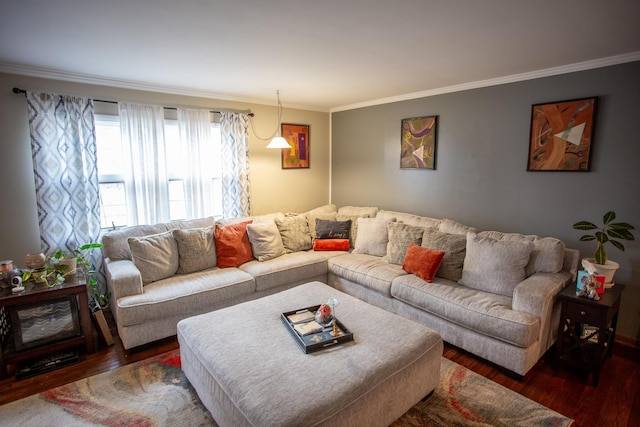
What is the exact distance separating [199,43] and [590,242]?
3.63 m

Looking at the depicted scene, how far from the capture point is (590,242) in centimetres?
297

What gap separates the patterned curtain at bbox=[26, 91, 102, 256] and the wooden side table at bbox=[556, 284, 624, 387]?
430 cm

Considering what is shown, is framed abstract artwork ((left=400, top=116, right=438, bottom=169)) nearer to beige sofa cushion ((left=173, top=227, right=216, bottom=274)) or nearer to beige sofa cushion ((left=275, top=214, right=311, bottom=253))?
beige sofa cushion ((left=275, top=214, right=311, bottom=253))

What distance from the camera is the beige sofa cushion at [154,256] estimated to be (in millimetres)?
3107

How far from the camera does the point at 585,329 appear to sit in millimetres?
2559

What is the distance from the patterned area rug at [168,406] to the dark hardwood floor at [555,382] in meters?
0.11

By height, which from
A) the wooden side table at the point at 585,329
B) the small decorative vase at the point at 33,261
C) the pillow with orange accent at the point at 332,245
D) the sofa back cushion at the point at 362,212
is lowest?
the wooden side table at the point at 585,329

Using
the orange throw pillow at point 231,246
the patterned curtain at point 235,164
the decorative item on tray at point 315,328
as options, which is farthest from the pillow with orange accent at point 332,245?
the decorative item on tray at point 315,328

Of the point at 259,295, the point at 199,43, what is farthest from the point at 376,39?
the point at 259,295

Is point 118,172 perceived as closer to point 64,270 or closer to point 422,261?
point 64,270

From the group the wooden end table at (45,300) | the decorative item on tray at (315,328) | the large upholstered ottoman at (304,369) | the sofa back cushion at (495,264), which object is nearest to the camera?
the large upholstered ottoman at (304,369)

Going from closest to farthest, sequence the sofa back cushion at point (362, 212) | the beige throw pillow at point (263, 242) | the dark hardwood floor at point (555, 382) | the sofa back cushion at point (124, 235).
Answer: the dark hardwood floor at point (555, 382) < the sofa back cushion at point (124, 235) < the beige throw pillow at point (263, 242) < the sofa back cushion at point (362, 212)

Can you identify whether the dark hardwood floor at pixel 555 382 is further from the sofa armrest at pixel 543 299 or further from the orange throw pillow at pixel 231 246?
Result: the orange throw pillow at pixel 231 246

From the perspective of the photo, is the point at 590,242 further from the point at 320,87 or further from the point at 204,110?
the point at 204,110
